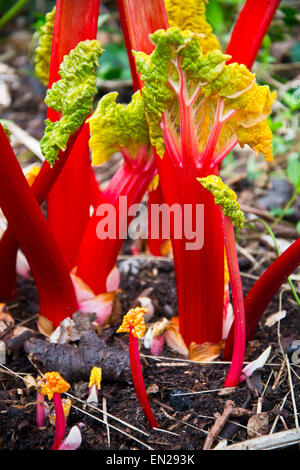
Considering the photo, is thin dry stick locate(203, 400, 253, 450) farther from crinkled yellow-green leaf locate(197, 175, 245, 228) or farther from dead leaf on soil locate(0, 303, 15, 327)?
dead leaf on soil locate(0, 303, 15, 327)

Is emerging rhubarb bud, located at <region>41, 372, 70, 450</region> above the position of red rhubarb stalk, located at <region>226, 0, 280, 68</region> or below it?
below

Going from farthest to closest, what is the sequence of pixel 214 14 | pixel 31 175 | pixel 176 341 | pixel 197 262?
pixel 214 14 → pixel 31 175 → pixel 176 341 → pixel 197 262

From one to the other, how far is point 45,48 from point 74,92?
39 cm

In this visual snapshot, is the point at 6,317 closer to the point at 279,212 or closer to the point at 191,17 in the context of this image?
the point at 191,17

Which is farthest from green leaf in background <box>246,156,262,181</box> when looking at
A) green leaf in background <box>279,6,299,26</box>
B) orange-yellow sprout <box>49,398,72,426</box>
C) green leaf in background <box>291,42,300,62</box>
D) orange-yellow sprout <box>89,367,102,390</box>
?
orange-yellow sprout <box>49,398,72,426</box>

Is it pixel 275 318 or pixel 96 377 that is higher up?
pixel 96 377

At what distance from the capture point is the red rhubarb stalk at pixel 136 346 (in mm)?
964

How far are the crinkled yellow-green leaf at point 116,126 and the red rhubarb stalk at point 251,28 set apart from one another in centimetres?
27

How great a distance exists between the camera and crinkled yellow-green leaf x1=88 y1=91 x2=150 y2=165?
1.14 metres

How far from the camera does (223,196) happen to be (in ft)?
3.23

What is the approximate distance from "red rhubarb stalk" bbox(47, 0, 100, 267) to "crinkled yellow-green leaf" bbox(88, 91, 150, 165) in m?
0.11

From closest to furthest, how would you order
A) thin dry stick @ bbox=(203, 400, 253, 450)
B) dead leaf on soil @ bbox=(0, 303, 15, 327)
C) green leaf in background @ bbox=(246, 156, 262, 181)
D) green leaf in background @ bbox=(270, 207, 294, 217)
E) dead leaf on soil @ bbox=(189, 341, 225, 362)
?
1. thin dry stick @ bbox=(203, 400, 253, 450)
2. dead leaf on soil @ bbox=(189, 341, 225, 362)
3. dead leaf on soil @ bbox=(0, 303, 15, 327)
4. green leaf in background @ bbox=(270, 207, 294, 217)
5. green leaf in background @ bbox=(246, 156, 262, 181)

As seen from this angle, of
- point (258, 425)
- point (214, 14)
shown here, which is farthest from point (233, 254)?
point (214, 14)

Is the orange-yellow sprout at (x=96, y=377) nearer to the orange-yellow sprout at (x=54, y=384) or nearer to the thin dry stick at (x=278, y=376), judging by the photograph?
the orange-yellow sprout at (x=54, y=384)
